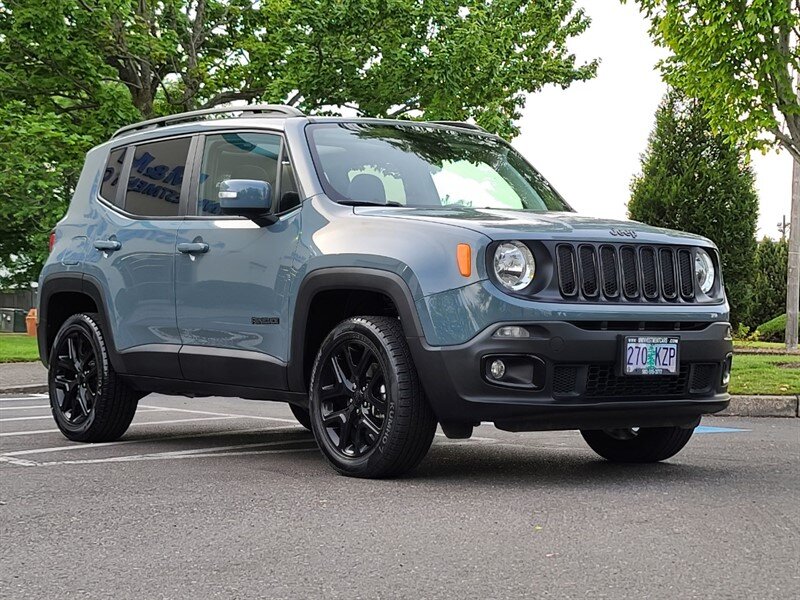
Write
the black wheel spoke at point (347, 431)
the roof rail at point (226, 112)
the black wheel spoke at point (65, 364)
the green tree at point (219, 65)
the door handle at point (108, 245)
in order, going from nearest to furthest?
the black wheel spoke at point (347, 431) → the roof rail at point (226, 112) → the door handle at point (108, 245) → the black wheel spoke at point (65, 364) → the green tree at point (219, 65)

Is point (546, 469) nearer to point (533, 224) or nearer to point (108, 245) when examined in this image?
point (533, 224)

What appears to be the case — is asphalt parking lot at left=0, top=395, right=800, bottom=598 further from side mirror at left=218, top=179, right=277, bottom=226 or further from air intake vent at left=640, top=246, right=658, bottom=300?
side mirror at left=218, top=179, right=277, bottom=226

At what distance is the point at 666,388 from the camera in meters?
6.16

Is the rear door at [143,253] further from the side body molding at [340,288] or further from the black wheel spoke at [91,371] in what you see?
the side body molding at [340,288]

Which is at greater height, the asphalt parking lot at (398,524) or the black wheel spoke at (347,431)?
the black wheel spoke at (347,431)

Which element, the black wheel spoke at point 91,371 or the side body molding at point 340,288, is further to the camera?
the black wheel spoke at point 91,371

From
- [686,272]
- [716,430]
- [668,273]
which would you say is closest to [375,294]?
[668,273]

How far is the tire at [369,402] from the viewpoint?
5.98m

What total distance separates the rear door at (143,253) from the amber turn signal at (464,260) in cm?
224

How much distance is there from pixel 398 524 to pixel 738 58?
13004 millimetres

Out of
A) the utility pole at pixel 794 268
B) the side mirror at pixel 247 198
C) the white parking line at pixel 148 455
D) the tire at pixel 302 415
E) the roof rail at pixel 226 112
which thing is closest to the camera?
the side mirror at pixel 247 198

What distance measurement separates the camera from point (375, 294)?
6465 millimetres

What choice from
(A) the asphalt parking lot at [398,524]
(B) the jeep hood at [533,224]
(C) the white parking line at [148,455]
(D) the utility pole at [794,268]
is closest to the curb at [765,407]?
(A) the asphalt parking lot at [398,524]

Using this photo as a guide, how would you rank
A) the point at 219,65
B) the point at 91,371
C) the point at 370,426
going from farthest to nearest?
1. the point at 219,65
2. the point at 91,371
3. the point at 370,426
